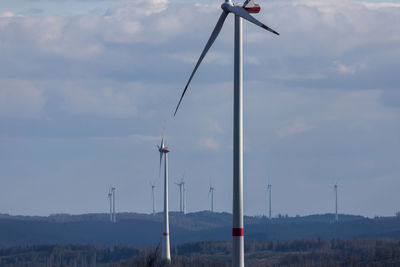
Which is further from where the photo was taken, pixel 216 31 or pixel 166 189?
pixel 166 189

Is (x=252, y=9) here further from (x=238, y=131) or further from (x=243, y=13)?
(x=238, y=131)

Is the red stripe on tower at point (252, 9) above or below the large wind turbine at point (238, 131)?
above

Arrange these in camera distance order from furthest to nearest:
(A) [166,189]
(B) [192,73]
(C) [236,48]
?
1. (A) [166,189]
2. (B) [192,73]
3. (C) [236,48]

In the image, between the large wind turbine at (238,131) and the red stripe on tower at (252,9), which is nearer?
the large wind turbine at (238,131)

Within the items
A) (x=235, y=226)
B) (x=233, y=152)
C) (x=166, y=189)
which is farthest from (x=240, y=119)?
(x=166, y=189)

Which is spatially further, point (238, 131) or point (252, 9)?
point (252, 9)

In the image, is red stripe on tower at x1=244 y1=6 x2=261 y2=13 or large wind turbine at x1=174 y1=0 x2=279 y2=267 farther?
red stripe on tower at x1=244 y1=6 x2=261 y2=13

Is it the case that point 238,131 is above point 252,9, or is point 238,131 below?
below

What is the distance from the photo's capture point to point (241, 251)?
5125 centimetres

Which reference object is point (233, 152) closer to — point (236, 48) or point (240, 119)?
point (240, 119)

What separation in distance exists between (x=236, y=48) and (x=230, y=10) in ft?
11.8

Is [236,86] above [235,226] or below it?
above

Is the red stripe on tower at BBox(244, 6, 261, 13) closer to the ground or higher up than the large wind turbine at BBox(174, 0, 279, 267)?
higher up

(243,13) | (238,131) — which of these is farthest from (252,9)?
(238,131)
